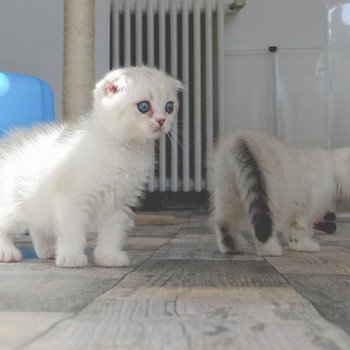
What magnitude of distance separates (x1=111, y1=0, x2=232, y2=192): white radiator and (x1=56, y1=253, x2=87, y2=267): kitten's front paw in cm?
259

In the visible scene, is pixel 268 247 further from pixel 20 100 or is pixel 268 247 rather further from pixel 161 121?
pixel 20 100

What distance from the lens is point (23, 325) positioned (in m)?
0.71

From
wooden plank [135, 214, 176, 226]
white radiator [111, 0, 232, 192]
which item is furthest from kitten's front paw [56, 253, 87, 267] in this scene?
white radiator [111, 0, 232, 192]

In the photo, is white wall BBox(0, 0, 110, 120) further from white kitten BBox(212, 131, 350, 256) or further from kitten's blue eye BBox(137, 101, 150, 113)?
kitten's blue eye BBox(137, 101, 150, 113)

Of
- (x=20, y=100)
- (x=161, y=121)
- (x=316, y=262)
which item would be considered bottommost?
(x=316, y=262)

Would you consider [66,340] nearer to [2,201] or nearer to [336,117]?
[2,201]

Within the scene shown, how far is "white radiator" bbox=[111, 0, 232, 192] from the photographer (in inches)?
155

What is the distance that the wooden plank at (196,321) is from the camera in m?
0.62

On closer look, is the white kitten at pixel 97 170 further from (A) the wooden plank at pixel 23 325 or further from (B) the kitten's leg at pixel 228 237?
(A) the wooden plank at pixel 23 325

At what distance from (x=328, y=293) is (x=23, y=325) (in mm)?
483

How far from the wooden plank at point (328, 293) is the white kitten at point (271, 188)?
0.42 meters

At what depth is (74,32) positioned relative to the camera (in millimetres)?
2422

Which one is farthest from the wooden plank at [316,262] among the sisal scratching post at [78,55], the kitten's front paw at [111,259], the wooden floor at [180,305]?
the sisal scratching post at [78,55]

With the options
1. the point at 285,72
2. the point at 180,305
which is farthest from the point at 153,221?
the point at 180,305
